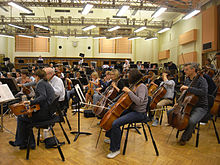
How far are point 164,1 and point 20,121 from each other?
11.3 m

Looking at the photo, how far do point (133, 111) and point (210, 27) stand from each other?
35.1 ft

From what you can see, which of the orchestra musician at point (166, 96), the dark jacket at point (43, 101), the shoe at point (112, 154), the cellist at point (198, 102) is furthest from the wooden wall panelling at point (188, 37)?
the dark jacket at point (43, 101)

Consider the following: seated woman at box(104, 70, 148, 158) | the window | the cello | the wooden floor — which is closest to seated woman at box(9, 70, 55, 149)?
the wooden floor

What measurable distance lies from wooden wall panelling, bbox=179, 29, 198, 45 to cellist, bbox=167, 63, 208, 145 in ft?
36.9

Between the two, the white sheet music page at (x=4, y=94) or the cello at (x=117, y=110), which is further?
the white sheet music page at (x=4, y=94)

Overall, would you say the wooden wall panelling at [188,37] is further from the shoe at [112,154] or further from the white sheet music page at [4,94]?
the white sheet music page at [4,94]

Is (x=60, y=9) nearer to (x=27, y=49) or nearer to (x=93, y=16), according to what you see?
(x=93, y=16)

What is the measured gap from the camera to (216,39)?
37.3 ft

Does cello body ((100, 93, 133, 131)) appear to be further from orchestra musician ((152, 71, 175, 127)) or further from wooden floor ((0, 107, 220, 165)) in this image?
orchestra musician ((152, 71, 175, 127))

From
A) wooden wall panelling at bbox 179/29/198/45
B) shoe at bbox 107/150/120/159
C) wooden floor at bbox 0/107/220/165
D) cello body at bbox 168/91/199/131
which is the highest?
wooden wall panelling at bbox 179/29/198/45

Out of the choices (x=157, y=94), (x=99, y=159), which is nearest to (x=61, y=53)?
(x=157, y=94)

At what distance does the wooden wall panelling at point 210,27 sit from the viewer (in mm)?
11367

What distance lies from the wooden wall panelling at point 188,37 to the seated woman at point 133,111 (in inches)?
477

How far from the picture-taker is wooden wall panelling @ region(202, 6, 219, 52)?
37.3 feet
